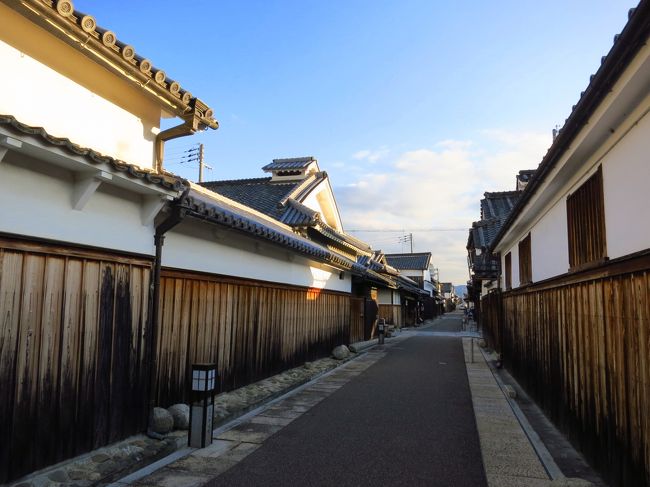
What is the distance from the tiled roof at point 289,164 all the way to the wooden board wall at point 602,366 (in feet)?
60.8

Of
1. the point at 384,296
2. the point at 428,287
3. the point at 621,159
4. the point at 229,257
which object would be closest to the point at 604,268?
the point at 621,159

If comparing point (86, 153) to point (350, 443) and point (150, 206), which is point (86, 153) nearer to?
point (150, 206)

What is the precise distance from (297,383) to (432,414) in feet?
Answer: 13.3

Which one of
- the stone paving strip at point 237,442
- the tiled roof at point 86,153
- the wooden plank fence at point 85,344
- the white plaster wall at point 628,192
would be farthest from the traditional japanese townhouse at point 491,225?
the tiled roof at point 86,153

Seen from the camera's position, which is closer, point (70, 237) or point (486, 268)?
point (70, 237)

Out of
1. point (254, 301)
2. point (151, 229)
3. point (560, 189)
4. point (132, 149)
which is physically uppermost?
point (132, 149)

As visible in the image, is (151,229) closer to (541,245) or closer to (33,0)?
(33,0)

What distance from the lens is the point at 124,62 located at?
7.18 m

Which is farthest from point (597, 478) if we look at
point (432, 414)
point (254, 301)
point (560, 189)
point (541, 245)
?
point (254, 301)

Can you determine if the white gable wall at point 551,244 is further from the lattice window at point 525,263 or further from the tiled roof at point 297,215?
the tiled roof at point 297,215

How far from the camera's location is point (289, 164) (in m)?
26.6

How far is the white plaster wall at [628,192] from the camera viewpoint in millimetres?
4789

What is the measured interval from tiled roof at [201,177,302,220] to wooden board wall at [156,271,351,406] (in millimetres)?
6764

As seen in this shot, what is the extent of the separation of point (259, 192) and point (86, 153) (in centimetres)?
1926
